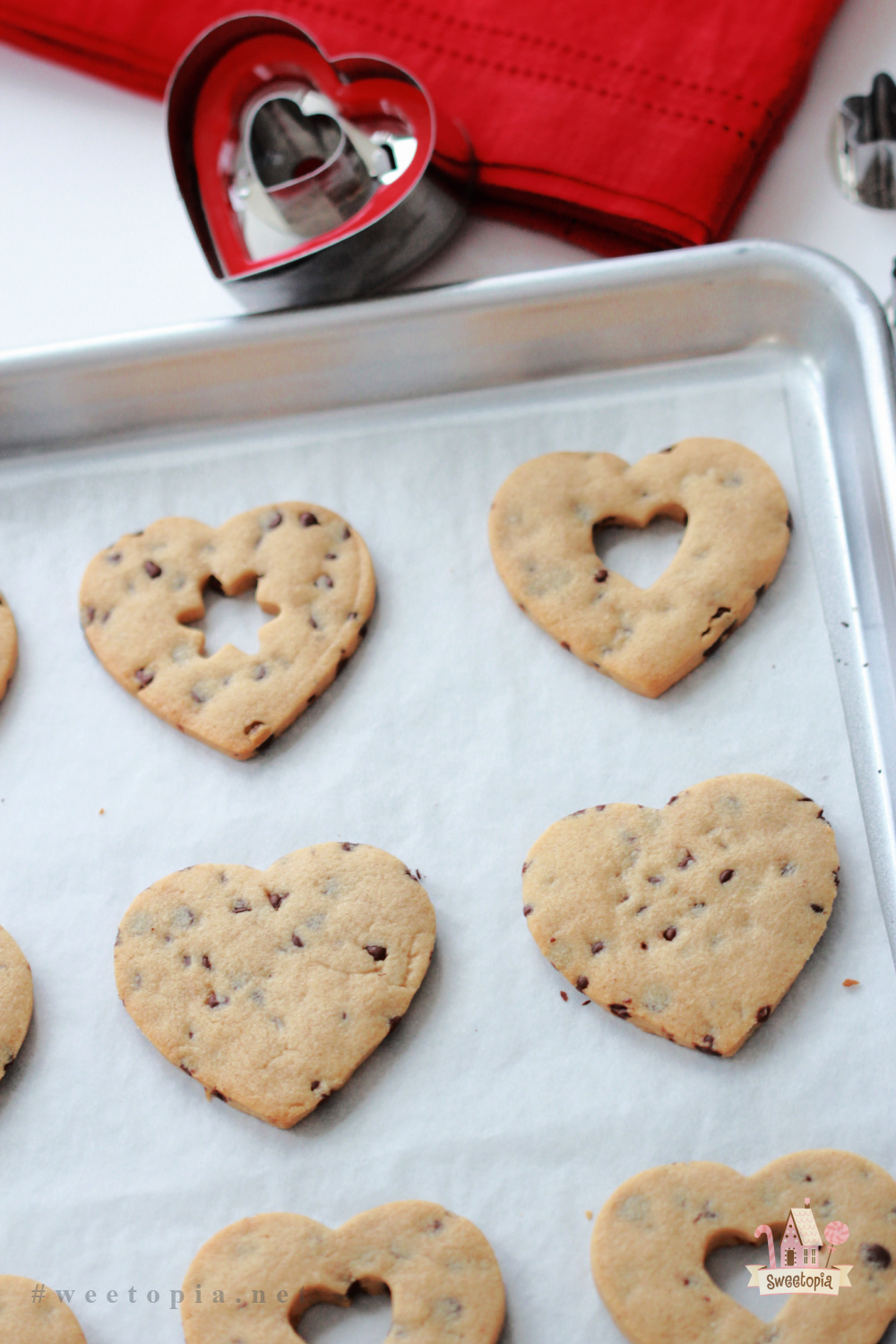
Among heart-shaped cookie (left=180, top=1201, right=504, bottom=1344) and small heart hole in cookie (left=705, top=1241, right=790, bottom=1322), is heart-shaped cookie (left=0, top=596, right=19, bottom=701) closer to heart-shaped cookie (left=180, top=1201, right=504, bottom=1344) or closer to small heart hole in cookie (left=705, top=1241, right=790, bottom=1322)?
heart-shaped cookie (left=180, top=1201, right=504, bottom=1344)

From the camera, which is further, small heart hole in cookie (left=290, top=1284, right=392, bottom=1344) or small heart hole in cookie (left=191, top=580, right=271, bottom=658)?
small heart hole in cookie (left=191, top=580, right=271, bottom=658)

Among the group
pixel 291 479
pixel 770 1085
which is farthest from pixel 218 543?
pixel 770 1085

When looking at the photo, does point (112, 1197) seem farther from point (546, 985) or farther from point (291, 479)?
point (291, 479)

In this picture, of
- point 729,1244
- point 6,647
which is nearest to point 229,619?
point 6,647

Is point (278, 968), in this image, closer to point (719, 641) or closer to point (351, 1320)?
point (351, 1320)

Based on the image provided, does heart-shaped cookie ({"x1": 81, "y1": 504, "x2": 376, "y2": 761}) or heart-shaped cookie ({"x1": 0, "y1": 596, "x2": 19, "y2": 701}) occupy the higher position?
heart-shaped cookie ({"x1": 81, "y1": 504, "x2": 376, "y2": 761})

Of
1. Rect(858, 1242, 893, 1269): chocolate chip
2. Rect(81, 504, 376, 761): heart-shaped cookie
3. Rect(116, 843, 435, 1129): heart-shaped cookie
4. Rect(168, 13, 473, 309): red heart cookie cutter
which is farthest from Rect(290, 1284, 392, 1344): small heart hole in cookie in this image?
Rect(168, 13, 473, 309): red heart cookie cutter
